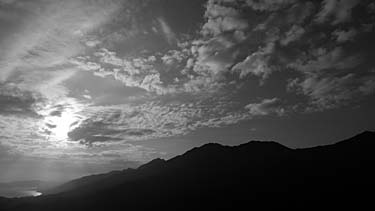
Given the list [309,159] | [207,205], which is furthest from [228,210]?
[309,159]

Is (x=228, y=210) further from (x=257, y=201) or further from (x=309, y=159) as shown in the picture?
(x=309, y=159)

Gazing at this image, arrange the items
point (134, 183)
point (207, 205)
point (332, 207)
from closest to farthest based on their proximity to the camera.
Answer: point (332, 207) < point (207, 205) < point (134, 183)

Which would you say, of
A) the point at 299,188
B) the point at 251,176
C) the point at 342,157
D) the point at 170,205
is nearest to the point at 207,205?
the point at 170,205

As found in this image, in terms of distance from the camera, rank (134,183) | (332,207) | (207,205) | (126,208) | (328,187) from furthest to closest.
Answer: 1. (134,183)
2. (126,208)
3. (207,205)
4. (328,187)
5. (332,207)

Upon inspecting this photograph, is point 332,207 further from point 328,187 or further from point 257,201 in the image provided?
point 257,201

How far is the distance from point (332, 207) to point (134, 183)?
141554 millimetres

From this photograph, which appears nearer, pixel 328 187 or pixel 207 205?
pixel 328 187

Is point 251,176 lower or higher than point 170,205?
higher

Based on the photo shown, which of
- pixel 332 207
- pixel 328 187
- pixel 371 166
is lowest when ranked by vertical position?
pixel 332 207

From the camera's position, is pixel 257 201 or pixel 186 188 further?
pixel 186 188

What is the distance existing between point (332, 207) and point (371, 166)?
46.3 m

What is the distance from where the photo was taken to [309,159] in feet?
593

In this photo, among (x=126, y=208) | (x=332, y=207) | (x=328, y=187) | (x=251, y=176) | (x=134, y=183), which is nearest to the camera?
(x=332, y=207)

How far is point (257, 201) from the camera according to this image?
143 metres
